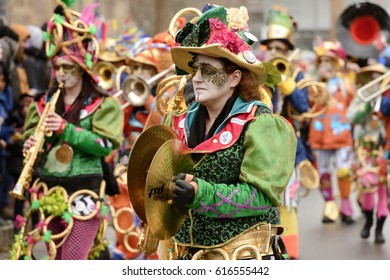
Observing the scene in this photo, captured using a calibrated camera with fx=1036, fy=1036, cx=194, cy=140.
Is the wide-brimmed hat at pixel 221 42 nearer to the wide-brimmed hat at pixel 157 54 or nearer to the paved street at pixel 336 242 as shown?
the wide-brimmed hat at pixel 157 54

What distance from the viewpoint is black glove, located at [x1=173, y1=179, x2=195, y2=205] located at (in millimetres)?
4430

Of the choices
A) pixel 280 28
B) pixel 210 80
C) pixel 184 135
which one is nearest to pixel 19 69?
pixel 280 28

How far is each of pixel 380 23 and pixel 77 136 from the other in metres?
6.55

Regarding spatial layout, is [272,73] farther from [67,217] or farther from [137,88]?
[137,88]

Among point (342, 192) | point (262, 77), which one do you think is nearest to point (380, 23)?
point (342, 192)

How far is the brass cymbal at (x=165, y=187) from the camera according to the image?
4.46m

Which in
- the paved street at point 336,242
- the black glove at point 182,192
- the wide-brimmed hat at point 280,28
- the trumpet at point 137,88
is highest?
the wide-brimmed hat at point 280,28

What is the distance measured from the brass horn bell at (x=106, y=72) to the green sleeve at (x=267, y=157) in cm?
→ 612

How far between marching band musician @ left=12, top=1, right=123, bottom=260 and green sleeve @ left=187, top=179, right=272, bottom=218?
2.47 m

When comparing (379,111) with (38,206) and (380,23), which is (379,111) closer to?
(380,23)

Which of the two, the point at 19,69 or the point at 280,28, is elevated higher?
the point at 280,28

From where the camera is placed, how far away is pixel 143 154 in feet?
15.3

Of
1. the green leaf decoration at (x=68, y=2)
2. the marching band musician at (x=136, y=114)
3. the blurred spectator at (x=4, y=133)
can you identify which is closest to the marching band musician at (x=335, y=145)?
the marching band musician at (x=136, y=114)

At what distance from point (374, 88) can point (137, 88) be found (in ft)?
8.53
